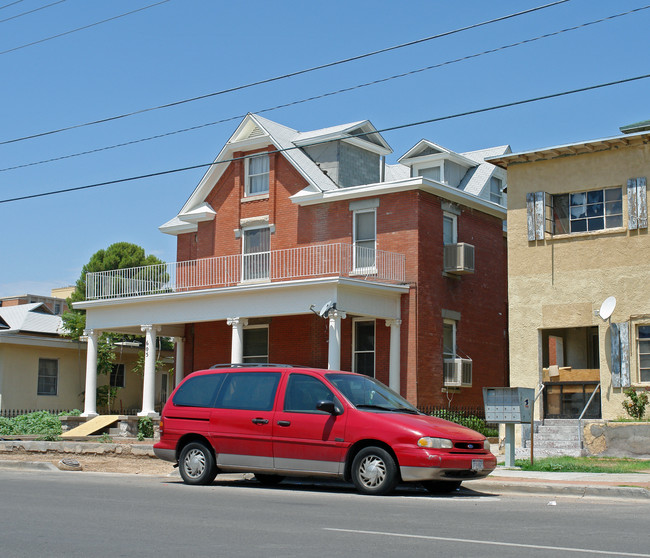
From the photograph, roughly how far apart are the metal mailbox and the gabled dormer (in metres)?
14.6

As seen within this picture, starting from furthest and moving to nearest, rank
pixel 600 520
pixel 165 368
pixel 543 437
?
pixel 165 368 < pixel 543 437 < pixel 600 520

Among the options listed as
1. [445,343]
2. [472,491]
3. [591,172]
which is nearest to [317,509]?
[472,491]

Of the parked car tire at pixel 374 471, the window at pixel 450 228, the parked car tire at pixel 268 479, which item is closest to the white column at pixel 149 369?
the window at pixel 450 228

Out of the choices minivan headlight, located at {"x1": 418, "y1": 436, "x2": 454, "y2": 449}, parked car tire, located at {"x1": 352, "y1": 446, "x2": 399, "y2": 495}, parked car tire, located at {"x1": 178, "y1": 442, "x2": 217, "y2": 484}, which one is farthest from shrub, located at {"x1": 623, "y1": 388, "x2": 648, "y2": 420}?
parked car tire, located at {"x1": 178, "y1": 442, "x2": 217, "y2": 484}

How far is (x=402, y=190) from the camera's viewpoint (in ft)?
87.6

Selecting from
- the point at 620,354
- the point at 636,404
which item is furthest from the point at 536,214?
the point at 636,404

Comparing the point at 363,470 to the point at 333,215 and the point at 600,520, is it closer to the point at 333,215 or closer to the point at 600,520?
the point at 600,520

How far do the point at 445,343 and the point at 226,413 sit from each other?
587 inches

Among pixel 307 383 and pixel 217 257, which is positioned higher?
pixel 217 257

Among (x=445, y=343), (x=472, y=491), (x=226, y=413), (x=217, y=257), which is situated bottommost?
(x=472, y=491)

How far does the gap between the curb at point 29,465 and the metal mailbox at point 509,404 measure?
8563 millimetres

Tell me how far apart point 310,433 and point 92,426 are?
645 inches

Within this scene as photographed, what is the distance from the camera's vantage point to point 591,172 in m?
22.2

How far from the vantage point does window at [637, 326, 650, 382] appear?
68.8 ft
